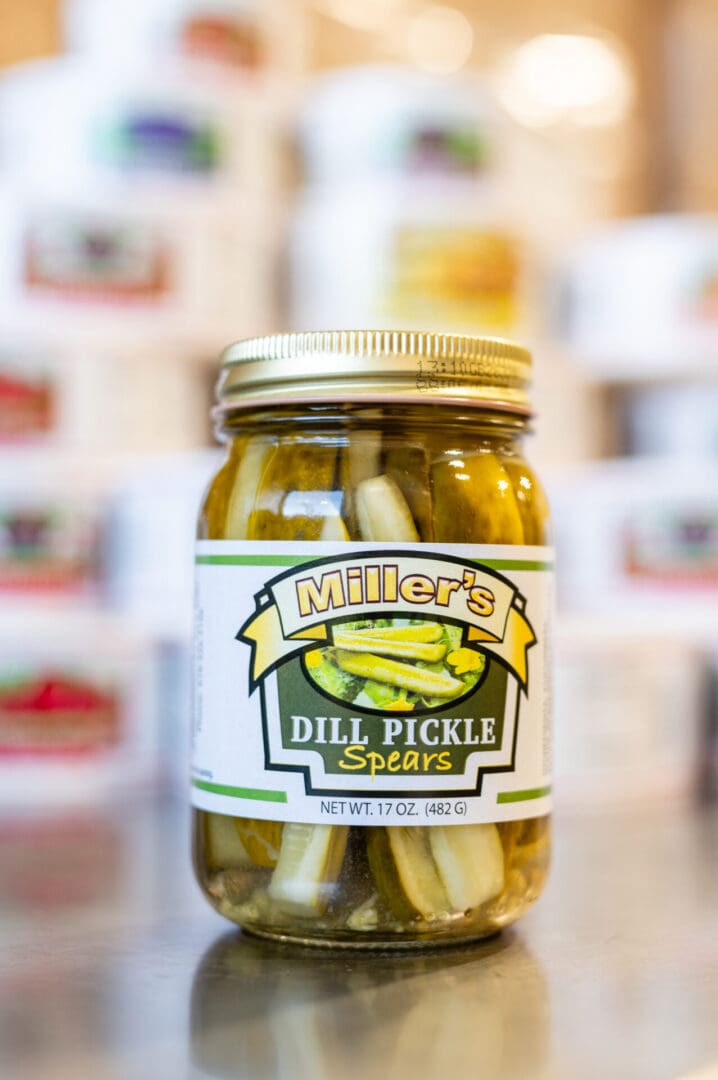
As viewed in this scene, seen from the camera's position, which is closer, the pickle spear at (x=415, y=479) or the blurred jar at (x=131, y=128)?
the pickle spear at (x=415, y=479)

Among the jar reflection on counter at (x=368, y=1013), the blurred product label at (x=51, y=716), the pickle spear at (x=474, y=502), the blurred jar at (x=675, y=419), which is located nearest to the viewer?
the jar reflection on counter at (x=368, y=1013)

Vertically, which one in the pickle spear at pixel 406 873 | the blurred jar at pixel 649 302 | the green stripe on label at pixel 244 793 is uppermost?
the blurred jar at pixel 649 302

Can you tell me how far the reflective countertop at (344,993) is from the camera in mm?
501

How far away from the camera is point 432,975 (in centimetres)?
59

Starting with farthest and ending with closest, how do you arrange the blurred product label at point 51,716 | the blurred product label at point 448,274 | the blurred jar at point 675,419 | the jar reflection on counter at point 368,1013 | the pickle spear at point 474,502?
the blurred jar at point 675,419 < the blurred product label at point 448,274 < the blurred product label at point 51,716 < the pickle spear at point 474,502 < the jar reflection on counter at point 368,1013

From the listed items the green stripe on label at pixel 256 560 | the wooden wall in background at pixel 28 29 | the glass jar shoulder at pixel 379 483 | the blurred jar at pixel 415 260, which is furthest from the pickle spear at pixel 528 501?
the wooden wall in background at pixel 28 29

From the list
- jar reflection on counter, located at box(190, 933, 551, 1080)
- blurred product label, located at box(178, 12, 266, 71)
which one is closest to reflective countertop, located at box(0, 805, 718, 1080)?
jar reflection on counter, located at box(190, 933, 551, 1080)

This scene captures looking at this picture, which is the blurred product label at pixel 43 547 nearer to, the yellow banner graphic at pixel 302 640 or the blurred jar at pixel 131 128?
the blurred jar at pixel 131 128

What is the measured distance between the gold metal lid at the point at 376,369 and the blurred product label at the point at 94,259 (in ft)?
1.78

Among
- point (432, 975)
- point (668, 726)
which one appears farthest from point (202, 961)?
point (668, 726)

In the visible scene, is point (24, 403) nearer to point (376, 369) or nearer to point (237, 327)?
point (237, 327)

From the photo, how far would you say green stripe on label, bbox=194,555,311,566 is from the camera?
0.59 meters

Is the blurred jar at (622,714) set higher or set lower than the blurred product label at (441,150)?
lower

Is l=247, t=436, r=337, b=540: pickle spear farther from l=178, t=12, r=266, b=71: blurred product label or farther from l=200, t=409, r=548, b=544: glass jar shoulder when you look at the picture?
l=178, t=12, r=266, b=71: blurred product label
